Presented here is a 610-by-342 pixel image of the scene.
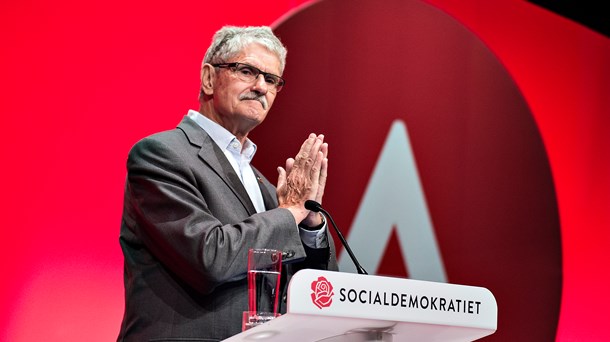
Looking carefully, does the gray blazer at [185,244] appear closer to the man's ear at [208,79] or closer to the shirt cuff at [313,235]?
the shirt cuff at [313,235]

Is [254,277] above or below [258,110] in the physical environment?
below

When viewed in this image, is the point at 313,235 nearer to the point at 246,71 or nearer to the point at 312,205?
the point at 312,205

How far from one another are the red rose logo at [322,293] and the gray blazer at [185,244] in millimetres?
607

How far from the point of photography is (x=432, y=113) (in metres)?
4.11

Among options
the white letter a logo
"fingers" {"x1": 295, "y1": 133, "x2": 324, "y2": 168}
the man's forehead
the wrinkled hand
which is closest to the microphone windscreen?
the wrinkled hand

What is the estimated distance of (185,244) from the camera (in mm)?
2258

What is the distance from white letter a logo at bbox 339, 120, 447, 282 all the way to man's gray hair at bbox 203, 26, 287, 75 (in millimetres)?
1185

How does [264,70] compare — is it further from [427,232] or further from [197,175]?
[427,232]

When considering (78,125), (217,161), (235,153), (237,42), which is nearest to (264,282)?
(217,161)

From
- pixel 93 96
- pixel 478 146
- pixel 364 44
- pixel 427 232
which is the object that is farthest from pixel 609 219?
pixel 93 96

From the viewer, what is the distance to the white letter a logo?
3879 millimetres

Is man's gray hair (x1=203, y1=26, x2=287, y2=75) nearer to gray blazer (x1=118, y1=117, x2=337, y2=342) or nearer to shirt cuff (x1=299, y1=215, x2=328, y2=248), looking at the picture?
gray blazer (x1=118, y1=117, x2=337, y2=342)

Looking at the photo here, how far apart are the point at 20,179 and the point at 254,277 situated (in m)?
1.23

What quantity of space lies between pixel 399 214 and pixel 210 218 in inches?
69.7
